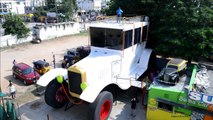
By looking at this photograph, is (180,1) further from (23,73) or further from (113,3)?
(23,73)

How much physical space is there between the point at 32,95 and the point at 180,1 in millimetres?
10314

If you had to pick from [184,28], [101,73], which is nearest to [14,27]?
[101,73]

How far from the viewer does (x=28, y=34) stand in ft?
85.6

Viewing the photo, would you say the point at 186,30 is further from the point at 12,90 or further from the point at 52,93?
the point at 12,90

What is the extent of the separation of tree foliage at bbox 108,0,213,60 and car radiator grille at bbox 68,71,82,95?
5709 mm

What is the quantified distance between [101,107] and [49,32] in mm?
22301

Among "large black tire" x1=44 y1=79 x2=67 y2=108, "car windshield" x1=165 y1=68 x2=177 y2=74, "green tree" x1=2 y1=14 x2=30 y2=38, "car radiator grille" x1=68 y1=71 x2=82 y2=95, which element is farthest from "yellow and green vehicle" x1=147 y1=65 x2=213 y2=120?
"green tree" x1=2 y1=14 x2=30 y2=38

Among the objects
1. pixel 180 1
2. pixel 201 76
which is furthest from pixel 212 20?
pixel 201 76

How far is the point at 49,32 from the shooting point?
28.1 metres

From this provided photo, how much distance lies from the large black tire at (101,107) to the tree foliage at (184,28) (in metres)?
4.98

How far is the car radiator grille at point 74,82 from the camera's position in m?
8.38

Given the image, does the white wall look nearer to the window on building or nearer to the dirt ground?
the dirt ground

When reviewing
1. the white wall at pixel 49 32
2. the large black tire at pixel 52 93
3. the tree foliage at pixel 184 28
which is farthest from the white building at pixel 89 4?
the large black tire at pixel 52 93

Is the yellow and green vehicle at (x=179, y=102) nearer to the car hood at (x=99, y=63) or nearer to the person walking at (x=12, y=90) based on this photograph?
the car hood at (x=99, y=63)
